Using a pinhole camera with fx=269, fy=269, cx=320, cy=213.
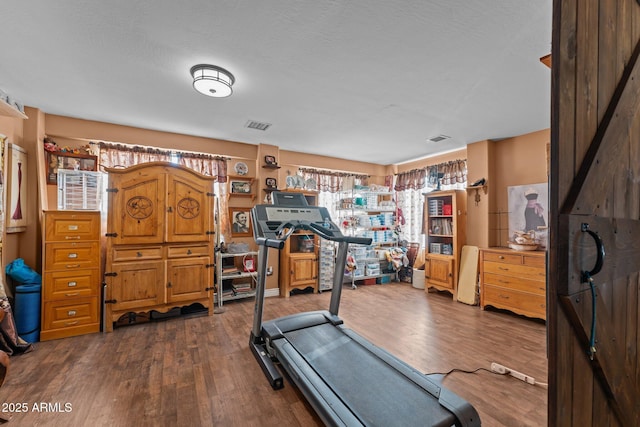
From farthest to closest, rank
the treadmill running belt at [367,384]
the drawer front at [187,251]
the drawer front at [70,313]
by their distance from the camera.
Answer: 1. the drawer front at [187,251]
2. the drawer front at [70,313]
3. the treadmill running belt at [367,384]

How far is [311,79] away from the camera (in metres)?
2.48

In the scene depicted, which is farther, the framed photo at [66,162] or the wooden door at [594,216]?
the framed photo at [66,162]

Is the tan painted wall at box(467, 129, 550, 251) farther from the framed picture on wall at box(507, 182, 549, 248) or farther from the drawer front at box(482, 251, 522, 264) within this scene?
the drawer front at box(482, 251, 522, 264)

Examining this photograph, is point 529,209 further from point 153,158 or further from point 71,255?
point 71,255

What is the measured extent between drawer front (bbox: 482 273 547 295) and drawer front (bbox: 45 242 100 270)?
5013mm

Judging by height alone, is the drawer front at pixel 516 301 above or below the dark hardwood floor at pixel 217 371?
above

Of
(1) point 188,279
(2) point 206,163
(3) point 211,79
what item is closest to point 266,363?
(1) point 188,279

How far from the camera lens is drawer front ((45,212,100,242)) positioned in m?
2.90

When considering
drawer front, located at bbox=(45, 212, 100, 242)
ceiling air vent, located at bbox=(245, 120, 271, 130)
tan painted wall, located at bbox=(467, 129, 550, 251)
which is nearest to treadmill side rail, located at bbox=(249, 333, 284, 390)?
drawer front, located at bbox=(45, 212, 100, 242)

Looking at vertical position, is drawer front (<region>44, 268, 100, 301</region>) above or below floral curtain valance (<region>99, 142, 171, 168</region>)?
below

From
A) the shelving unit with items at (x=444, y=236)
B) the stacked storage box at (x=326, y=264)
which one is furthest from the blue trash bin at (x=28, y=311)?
the shelving unit with items at (x=444, y=236)

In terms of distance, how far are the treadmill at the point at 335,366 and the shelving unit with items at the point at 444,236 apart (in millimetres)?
2466

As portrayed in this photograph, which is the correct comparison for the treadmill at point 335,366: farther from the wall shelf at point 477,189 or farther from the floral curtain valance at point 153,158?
the wall shelf at point 477,189

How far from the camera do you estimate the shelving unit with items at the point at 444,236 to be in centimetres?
447
